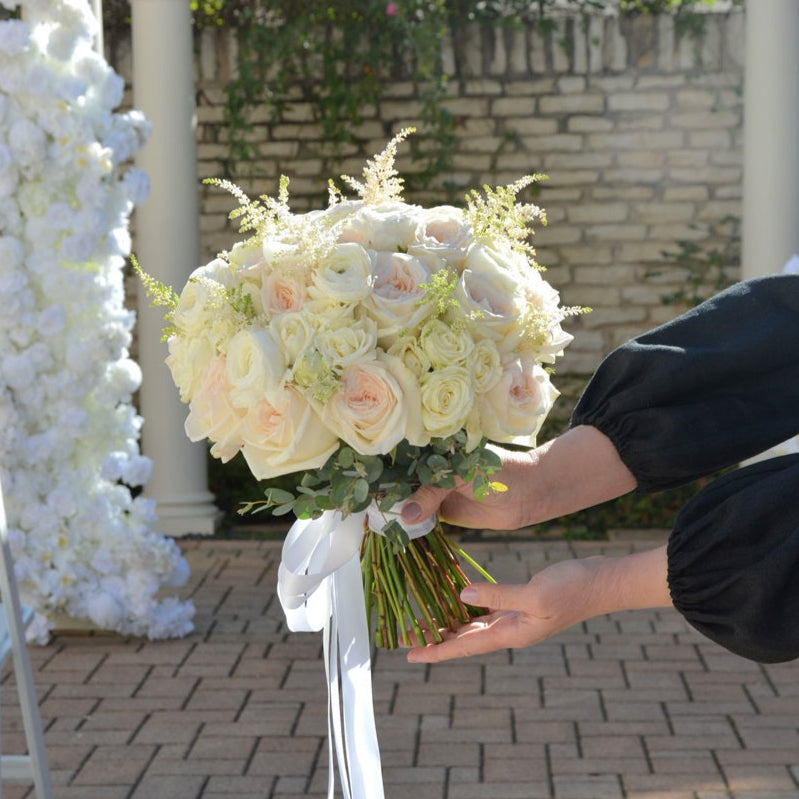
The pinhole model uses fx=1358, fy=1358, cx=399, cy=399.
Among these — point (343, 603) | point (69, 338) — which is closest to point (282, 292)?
point (343, 603)

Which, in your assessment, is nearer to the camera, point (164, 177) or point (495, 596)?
point (495, 596)

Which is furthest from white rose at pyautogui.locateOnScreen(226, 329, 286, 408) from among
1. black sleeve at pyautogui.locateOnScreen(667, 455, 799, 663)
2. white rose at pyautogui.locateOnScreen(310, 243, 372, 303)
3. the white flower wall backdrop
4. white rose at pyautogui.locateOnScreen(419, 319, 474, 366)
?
the white flower wall backdrop

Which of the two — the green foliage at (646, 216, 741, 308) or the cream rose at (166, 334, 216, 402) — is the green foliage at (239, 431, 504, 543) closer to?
the cream rose at (166, 334, 216, 402)

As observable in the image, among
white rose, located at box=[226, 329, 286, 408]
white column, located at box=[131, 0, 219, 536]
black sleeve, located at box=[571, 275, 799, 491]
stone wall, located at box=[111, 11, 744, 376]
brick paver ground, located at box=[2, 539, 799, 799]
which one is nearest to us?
white rose, located at box=[226, 329, 286, 408]

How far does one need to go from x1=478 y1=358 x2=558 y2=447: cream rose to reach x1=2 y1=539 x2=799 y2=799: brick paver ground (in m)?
1.96

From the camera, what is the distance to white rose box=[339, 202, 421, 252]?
206 cm

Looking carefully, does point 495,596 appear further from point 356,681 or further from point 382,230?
point 382,230

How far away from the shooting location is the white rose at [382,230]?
2.06 m

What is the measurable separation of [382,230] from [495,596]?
594 millimetres

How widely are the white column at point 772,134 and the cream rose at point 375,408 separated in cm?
488

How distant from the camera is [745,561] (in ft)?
6.43

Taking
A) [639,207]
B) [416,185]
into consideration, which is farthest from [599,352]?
[416,185]

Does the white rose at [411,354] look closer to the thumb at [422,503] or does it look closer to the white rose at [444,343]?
the white rose at [444,343]

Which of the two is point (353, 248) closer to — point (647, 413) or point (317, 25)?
point (647, 413)
